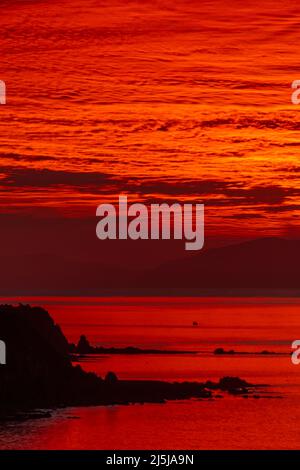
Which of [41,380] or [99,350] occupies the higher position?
[99,350]

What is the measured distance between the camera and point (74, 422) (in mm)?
72562

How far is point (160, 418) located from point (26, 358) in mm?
10218

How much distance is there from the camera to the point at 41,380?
247 feet

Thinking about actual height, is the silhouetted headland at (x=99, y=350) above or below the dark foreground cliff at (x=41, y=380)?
above

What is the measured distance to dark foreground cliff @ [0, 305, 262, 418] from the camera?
7356 centimetres

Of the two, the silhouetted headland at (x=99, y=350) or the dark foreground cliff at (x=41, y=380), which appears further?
the silhouetted headland at (x=99, y=350)

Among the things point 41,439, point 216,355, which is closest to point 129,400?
point 41,439

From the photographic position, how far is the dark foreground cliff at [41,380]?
7356 centimetres

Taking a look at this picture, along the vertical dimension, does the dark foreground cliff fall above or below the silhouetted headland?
below

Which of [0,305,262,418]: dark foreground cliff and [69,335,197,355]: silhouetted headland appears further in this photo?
[69,335,197,355]: silhouetted headland
